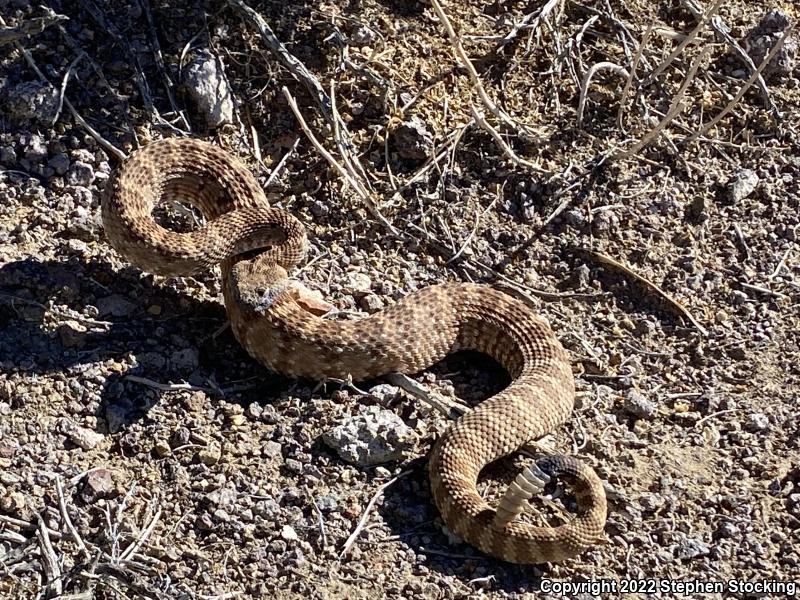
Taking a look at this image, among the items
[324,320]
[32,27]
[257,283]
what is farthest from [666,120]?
[32,27]

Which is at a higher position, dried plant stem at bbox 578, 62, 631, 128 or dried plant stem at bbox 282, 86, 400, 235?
dried plant stem at bbox 578, 62, 631, 128

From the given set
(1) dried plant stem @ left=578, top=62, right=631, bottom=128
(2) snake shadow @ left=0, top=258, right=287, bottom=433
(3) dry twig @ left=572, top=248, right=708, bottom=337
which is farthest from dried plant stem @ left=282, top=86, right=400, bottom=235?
(1) dried plant stem @ left=578, top=62, right=631, bottom=128

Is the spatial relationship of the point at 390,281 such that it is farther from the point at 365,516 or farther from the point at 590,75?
the point at 590,75

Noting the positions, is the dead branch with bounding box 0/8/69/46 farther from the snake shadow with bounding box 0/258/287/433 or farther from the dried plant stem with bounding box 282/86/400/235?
the dried plant stem with bounding box 282/86/400/235

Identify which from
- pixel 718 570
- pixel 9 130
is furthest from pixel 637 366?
pixel 9 130

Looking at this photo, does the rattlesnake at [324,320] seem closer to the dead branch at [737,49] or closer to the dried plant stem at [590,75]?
the dried plant stem at [590,75]

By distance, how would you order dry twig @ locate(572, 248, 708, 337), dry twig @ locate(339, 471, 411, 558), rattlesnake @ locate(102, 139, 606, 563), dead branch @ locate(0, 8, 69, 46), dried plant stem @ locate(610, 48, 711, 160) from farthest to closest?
dried plant stem @ locate(610, 48, 711, 160)
dry twig @ locate(572, 248, 708, 337)
rattlesnake @ locate(102, 139, 606, 563)
dry twig @ locate(339, 471, 411, 558)
dead branch @ locate(0, 8, 69, 46)

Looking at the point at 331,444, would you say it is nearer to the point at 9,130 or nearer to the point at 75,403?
the point at 75,403
